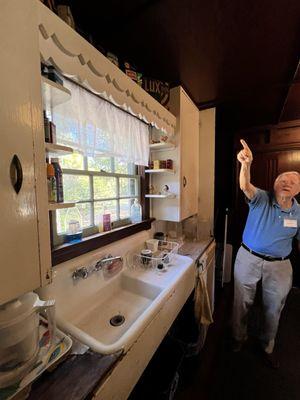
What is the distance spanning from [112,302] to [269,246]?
1.29 metres

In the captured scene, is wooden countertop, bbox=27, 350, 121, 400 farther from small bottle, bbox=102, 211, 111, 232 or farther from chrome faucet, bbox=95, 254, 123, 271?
small bottle, bbox=102, 211, 111, 232

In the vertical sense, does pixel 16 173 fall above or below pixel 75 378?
above

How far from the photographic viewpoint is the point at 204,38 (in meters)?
1.13

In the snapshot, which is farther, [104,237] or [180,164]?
[180,164]

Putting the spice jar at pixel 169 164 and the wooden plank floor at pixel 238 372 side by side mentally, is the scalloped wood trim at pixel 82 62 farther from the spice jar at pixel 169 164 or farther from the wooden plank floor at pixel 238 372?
the wooden plank floor at pixel 238 372

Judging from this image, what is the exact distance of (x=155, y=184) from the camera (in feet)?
6.00

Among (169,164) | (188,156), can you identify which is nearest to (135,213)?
(169,164)

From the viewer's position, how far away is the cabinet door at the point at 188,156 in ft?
5.70

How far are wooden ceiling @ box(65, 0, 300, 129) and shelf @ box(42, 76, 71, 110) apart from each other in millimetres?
499

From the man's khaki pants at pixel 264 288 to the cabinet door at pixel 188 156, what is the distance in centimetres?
67

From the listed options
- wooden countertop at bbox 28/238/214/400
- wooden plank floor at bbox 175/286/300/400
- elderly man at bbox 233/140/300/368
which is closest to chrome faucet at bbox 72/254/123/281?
wooden countertop at bbox 28/238/214/400

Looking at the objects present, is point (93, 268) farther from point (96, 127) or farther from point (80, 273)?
point (96, 127)

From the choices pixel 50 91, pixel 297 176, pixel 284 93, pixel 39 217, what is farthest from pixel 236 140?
pixel 39 217

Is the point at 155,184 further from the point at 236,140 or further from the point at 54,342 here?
the point at 236,140
